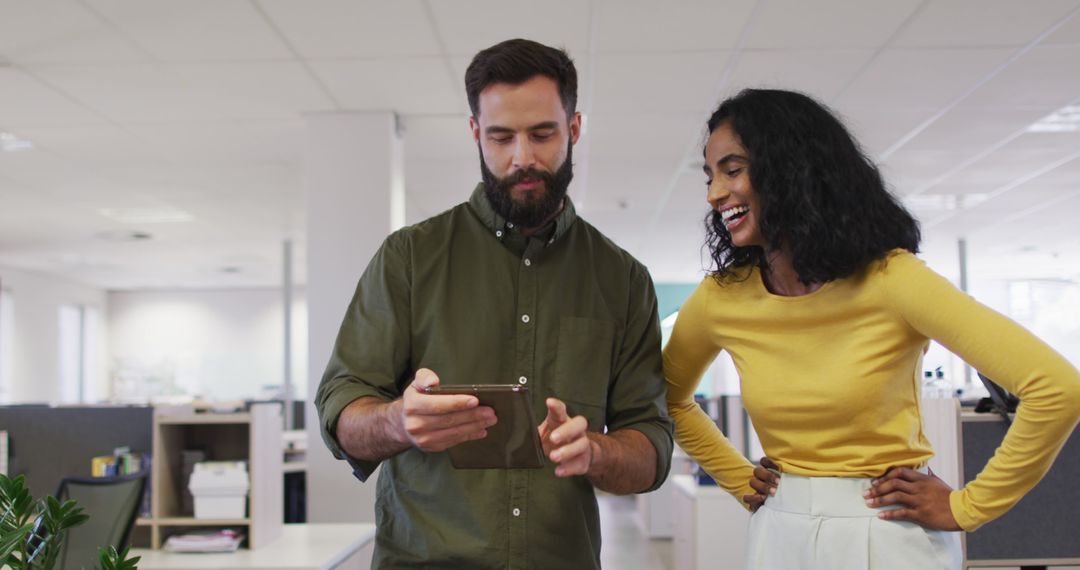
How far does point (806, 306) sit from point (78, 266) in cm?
1142

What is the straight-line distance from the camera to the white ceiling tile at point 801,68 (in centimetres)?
425

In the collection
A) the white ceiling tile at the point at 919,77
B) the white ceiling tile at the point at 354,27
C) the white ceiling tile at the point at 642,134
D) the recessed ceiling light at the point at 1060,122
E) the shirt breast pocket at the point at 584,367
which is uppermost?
the white ceiling tile at the point at 354,27

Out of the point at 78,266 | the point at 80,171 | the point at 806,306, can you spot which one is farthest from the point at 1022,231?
the point at 78,266

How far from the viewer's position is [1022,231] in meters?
9.02

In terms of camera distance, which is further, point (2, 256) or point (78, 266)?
point (78, 266)

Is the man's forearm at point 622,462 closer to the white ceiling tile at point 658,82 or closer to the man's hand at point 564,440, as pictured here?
the man's hand at point 564,440

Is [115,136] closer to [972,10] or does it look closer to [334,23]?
[334,23]

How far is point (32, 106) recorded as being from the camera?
4.83 metres

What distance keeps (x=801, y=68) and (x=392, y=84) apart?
196 centimetres

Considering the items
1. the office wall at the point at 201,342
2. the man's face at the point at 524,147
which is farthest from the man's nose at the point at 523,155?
the office wall at the point at 201,342

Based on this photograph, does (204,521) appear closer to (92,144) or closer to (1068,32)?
(92,144)

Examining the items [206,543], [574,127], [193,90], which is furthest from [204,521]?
→ [574,127]

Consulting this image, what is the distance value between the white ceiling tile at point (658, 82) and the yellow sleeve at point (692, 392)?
110 inches

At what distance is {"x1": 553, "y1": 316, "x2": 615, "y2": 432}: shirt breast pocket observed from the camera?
1.44 m
